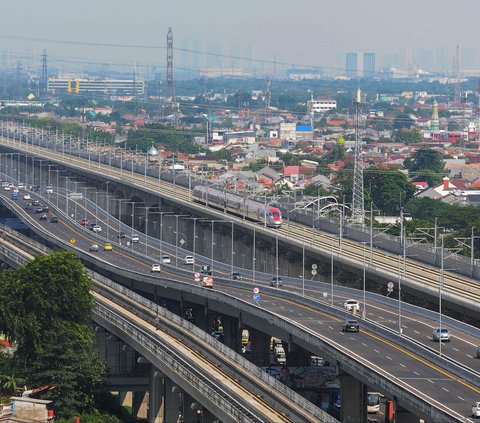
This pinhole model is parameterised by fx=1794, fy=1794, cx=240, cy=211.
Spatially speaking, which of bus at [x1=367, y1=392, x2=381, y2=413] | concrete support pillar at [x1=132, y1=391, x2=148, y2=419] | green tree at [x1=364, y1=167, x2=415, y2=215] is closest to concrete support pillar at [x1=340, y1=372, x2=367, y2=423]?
bus at [x1=367, y1=392, x2=381, y2=413]

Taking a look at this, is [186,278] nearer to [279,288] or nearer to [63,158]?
[279,288]

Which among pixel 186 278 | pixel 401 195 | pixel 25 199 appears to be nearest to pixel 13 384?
pixel 186 278

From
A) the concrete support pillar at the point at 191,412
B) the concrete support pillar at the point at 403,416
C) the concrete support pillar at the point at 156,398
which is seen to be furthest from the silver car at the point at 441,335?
the concrete support pillar at the point at 156,398

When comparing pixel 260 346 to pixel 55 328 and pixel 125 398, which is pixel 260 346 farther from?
pixel 55 328

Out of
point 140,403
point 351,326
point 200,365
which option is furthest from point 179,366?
point 140,403

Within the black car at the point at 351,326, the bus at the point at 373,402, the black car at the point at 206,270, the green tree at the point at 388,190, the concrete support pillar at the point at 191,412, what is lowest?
the green tree at the point at 388,190

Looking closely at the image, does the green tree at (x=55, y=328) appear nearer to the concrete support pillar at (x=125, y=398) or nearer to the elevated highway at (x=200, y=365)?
the elevated highway at (x=200, y=365)
